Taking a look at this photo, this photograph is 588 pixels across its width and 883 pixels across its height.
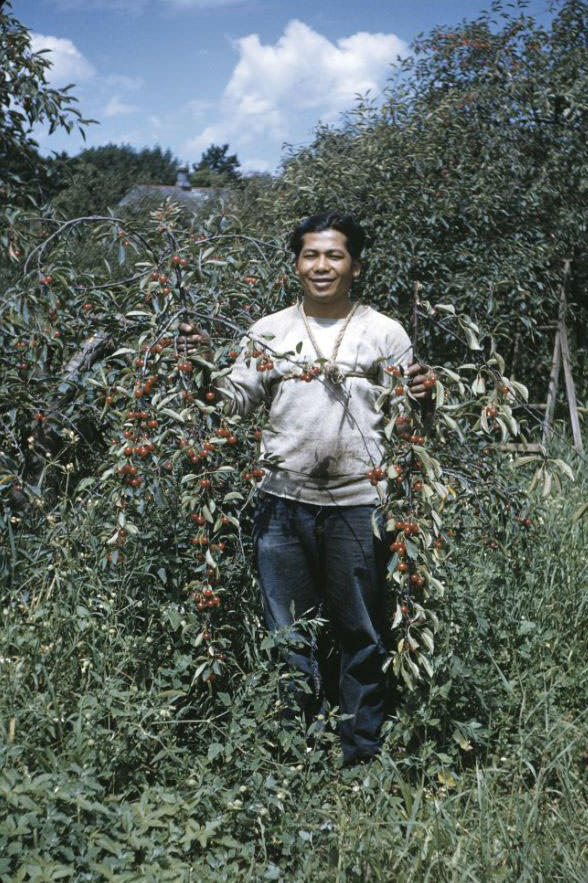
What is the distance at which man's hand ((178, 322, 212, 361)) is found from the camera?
2.47 m

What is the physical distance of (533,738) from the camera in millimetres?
2635

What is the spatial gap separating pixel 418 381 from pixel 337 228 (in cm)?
58

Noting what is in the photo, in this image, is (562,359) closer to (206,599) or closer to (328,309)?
(328,309)

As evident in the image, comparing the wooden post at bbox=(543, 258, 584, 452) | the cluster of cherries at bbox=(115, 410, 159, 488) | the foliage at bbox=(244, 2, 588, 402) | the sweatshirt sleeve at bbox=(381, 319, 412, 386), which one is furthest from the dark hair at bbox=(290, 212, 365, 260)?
the wooden post at bbox=(543, 258, 584, 452)

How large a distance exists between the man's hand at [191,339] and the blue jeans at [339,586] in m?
0.54

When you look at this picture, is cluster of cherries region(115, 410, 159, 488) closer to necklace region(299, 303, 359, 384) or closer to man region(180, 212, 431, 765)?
man region(180, 212, 431, 765)

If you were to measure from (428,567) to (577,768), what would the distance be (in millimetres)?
761

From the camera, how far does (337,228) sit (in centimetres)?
256

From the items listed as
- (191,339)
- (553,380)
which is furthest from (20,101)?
(553,380)

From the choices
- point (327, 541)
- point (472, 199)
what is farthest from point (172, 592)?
point (472, 199)

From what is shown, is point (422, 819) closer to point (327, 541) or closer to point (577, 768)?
point (577, 768)

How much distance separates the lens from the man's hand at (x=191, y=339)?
8.11 ft

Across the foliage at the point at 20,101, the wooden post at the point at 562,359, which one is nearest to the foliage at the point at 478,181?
the wooden post at the point at 562,359

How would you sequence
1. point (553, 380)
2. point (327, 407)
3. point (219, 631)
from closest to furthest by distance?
point (327, 407) → point (219, 631) → point (553, 380)
